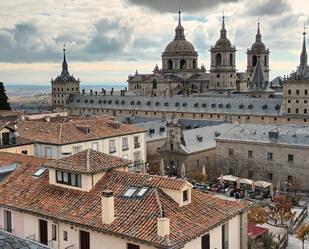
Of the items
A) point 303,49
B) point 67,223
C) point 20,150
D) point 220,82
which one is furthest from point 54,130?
point 220,82

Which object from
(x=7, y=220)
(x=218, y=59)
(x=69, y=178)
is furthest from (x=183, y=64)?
(x=7, y=220)

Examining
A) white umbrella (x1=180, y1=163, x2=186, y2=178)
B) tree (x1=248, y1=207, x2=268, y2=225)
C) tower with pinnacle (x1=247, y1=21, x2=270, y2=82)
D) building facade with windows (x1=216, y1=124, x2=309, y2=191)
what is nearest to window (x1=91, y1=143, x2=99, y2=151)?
white umbrella (x1=180, y1=163, x2=186, y2=178)

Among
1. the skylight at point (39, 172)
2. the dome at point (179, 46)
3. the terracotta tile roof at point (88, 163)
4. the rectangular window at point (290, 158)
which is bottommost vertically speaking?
the rectangular window at point (290, 158)

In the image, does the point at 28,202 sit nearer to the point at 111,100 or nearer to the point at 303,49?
the point at 303,49

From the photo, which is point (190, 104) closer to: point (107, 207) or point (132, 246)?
point (107, 207)

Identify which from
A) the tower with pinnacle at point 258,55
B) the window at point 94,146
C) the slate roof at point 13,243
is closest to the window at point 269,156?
the window at point 94,146

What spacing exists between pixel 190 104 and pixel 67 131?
5179cm

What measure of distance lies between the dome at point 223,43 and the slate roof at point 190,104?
2483 centimetres

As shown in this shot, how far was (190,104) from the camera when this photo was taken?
304 ft

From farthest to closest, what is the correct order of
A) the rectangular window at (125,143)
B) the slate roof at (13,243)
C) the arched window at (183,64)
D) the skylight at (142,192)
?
the arched window at (183,64)
the rectangular window at (125,143)
the skylight at (142,192)
the slate roof at (13,243)

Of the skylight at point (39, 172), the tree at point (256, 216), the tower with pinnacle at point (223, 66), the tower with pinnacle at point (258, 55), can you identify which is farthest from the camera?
the tower with pinnacle at point (258, 55)

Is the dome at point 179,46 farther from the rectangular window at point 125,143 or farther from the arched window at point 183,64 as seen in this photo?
the rectangular window at point 125,143

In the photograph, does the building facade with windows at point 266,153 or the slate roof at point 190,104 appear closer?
the building facade with windows at point 266,153

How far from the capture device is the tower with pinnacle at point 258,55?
128875 mm
